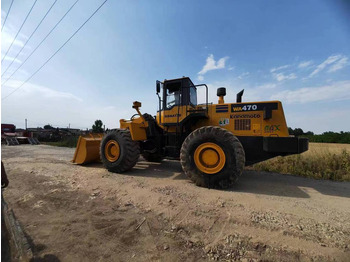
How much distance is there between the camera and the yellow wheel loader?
4.38m

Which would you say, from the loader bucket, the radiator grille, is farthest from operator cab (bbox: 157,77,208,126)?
the loader bucket

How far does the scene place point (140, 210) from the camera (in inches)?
126

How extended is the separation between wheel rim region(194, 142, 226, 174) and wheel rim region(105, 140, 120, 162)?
9.45ft

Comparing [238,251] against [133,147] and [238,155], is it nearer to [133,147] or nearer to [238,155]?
[238,155]

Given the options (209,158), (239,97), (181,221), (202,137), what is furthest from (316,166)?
(181,221)

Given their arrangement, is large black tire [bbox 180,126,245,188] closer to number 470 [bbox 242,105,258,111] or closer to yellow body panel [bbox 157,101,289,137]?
yellow body panel [bbox 157,101,289,137]

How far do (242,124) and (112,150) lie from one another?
4.28 m

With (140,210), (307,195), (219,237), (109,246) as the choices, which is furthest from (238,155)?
(109,246)

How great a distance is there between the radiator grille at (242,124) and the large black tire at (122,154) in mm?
3258

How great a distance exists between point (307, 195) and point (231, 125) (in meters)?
2.38

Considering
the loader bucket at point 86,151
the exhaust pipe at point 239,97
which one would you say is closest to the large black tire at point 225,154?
the exhaust pipe at point 239,97

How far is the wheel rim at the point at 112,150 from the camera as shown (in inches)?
240

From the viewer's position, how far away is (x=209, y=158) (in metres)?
4.51

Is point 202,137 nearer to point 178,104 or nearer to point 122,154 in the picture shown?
point 178,104
